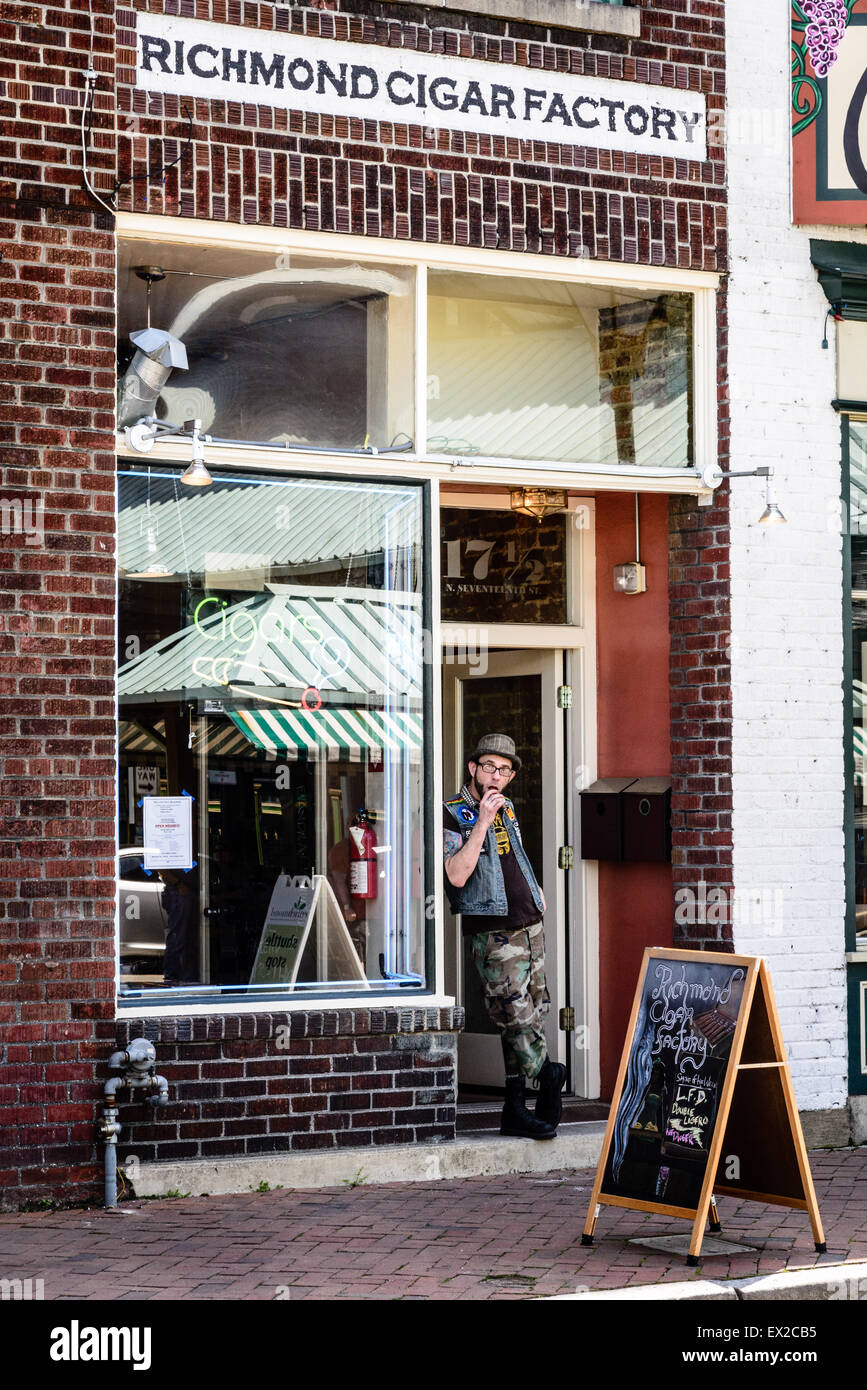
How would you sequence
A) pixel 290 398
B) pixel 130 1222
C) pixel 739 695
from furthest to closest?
pixel 739 695 < pixel 290 398 < pixel 130 1222

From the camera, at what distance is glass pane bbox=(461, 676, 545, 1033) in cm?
1033

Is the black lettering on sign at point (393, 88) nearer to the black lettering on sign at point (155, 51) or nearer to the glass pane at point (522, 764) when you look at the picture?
the black lettering on sign at point (155, 51)

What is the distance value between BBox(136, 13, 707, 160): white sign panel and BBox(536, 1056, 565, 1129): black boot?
4577 mm

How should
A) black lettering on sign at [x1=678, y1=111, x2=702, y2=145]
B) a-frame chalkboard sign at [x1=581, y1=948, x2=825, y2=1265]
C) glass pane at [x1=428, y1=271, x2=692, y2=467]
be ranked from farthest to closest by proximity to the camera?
1. black lettering on sign at [x1=678, y1=111, x2=702, y2=145]
2. glass pane at [x1=428, y1=271, x2=692, y2=467]
3. a-frame chalkboard sign at [x1=581, y1=948, x2=825, y2=1265]

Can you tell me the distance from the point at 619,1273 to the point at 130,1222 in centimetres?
205

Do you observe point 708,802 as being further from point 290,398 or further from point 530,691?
point 290,398

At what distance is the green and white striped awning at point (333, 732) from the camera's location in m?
8.59

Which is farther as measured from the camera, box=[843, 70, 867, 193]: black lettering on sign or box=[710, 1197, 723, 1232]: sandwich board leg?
box=[843, 70, 867, 193]: black lettering on sign

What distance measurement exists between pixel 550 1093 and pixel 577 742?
2.17 meters

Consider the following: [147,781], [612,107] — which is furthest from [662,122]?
[147,781]

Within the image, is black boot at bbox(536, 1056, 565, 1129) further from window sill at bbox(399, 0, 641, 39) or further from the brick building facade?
window sill at bbox(399, 0, 641, 39)

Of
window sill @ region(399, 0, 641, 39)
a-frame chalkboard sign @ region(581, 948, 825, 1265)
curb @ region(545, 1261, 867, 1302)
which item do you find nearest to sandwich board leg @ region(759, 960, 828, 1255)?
a-frame chalkboard sign @ region(581, 948, 825, 1265)

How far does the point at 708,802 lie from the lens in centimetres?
945

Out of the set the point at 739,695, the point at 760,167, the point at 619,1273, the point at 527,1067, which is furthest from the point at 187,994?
the point at 760,167
